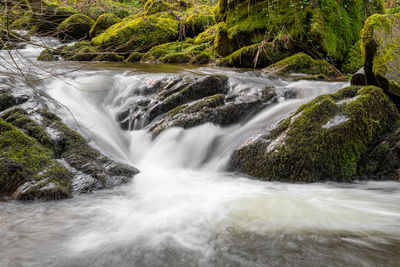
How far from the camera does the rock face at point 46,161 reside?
3221mm

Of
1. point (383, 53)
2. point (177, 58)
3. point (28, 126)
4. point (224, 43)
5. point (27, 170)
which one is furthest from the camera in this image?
point (177, 58)

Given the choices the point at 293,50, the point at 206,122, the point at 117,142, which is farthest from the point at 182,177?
the point at 293,50

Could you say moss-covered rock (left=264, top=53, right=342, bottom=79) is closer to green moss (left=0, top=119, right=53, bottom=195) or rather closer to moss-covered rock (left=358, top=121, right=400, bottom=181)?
moss-covered rock (left=358, top=121, right=400, bottom=181)

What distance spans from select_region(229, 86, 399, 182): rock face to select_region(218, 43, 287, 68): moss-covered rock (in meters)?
4.47

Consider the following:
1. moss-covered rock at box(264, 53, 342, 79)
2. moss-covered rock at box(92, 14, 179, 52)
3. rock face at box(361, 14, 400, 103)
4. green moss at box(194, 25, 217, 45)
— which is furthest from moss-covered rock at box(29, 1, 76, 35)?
moss-covered rock at box(92, 14, 179, 52)

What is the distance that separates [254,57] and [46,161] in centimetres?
679

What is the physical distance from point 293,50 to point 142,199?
6.94 meters

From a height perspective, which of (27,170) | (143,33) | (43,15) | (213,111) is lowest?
(27,170)

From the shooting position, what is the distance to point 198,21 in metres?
14.5

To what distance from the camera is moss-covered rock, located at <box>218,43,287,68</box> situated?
850cm

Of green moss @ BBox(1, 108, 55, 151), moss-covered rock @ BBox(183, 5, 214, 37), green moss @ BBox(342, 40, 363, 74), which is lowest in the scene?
green moss @ BBox(1, 108, 55, 151)

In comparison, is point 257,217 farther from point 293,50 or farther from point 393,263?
point 293,50

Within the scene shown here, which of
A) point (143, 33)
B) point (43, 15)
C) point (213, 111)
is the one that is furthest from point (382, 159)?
point (143, 33)

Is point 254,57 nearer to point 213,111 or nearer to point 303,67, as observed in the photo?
point 303,67
